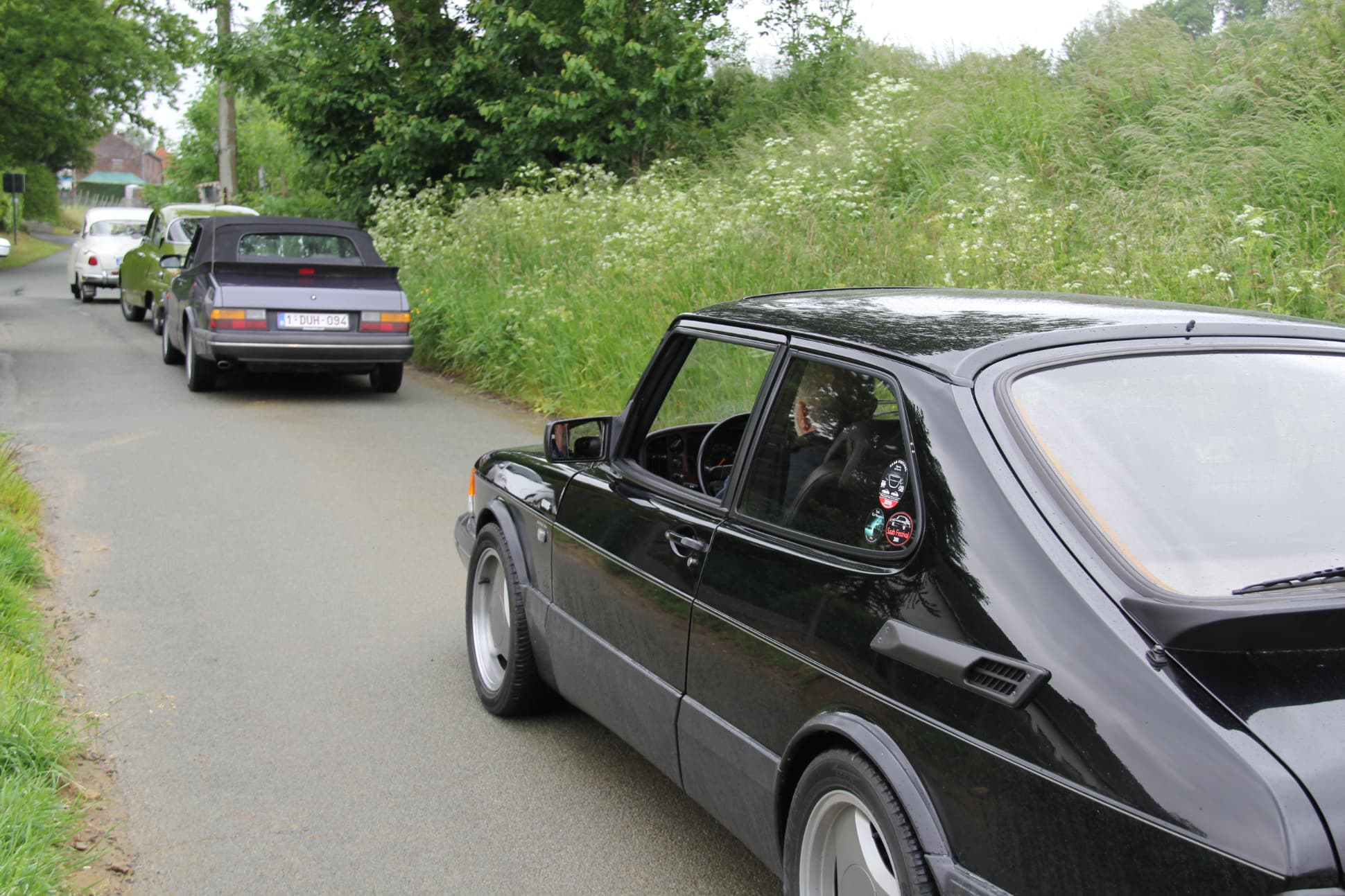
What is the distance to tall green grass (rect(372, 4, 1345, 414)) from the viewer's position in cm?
855

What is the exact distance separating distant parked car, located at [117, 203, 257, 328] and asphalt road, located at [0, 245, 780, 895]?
7801mm

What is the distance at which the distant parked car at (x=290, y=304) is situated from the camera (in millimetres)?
12078

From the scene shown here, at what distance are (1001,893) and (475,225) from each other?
14.5 metres

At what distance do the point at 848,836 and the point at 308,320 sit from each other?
10522 millimetres

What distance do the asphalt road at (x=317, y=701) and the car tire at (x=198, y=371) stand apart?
2.59 meters

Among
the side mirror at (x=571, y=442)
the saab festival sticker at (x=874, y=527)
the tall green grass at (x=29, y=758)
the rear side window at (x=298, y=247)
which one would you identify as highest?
the rear side window at (x=298, y=247)

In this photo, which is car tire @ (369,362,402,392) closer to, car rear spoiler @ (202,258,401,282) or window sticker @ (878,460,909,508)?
car rear spoiler @ (202,258,401,282)

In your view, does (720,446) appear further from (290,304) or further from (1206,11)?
(1206,11)

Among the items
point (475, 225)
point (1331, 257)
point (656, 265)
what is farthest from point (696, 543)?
point (475, 225)

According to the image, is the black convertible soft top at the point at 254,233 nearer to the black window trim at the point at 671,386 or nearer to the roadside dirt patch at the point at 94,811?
the roadside dirt patch at the point at 94,811

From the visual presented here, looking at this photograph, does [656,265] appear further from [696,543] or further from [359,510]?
[696,543]

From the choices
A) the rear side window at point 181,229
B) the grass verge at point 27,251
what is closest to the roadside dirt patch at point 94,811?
the rear side window at point 181,229

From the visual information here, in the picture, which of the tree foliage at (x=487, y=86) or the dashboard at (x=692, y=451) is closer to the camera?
the dashboard at (x=692, y=451)

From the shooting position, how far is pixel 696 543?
326 centimetres
